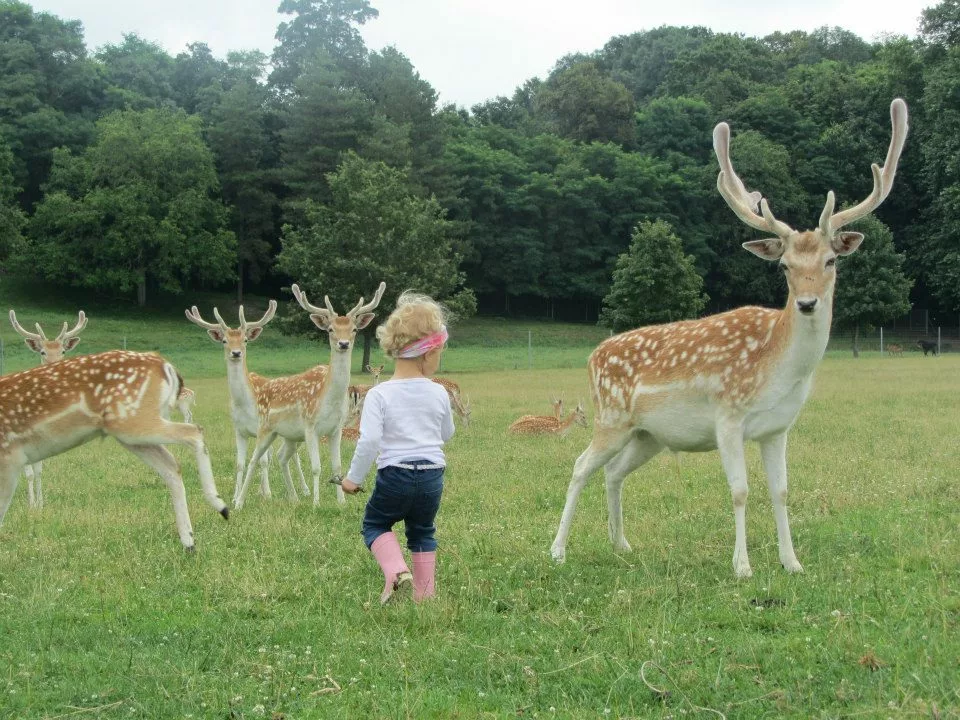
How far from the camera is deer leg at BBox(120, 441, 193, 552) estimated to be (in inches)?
269

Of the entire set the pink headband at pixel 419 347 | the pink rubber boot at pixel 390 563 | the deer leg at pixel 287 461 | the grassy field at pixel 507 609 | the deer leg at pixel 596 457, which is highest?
the pink headband at pixel 419 347

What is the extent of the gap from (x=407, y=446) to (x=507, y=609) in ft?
3.21

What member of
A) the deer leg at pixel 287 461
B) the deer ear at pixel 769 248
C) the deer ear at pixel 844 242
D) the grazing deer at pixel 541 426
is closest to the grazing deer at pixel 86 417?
the deer leg at pixel 287 461

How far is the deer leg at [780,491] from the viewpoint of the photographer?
5.77 m

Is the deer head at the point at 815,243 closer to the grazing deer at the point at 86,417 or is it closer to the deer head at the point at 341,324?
the grazing deer at the point at 86,417

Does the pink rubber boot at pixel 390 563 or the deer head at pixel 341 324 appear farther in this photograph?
the deer head at pixel 341 324

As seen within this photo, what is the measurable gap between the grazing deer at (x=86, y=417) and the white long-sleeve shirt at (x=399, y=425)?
6.74 feet

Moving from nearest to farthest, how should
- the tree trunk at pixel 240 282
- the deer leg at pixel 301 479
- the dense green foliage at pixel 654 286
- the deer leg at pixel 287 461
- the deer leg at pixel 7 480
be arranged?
the deer leg at pixel 7 480
the deer leg at pixel 287 461
the deer leg at pixel 301 479
the dense green foliage at pixel 654 286
the tree trunk at pixel 240 282

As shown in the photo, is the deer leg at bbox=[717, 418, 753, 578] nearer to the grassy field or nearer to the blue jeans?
the grassy field

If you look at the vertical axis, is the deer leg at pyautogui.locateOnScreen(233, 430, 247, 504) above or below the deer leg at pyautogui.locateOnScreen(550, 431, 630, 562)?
below

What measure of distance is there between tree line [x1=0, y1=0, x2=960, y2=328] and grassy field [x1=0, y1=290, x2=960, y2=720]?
37.0m

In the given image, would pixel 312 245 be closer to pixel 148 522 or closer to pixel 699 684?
pixel 148 522

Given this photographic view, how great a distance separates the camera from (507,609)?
5.22 meters

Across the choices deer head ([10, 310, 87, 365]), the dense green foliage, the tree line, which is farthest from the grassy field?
the tree line
